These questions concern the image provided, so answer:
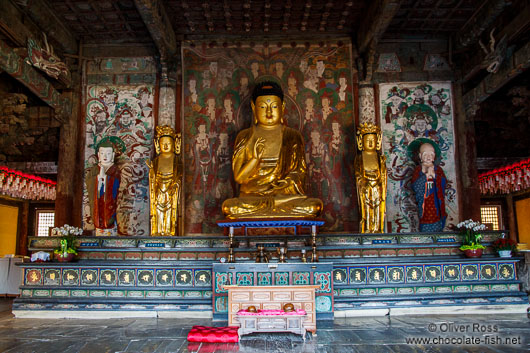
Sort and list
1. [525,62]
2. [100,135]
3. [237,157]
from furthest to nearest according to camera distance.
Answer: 1. [100,135]
2. [237,157]
3. [525,62]

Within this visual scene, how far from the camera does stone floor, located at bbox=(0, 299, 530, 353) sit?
12.1 ft

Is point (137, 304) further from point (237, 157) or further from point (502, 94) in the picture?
point (502, 94)

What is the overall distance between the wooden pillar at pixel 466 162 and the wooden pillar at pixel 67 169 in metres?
6.99

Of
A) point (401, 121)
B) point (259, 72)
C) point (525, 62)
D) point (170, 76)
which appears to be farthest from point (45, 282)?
point (525, 62)

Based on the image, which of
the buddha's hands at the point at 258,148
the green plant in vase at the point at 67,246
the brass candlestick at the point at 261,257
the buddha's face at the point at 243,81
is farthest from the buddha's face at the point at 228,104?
the brass candlestick at the point at 261,257

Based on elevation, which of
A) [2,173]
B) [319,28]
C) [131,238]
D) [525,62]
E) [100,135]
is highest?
[319,28]

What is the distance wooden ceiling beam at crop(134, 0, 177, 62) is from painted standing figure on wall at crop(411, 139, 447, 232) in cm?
478

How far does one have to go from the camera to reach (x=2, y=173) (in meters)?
8.90

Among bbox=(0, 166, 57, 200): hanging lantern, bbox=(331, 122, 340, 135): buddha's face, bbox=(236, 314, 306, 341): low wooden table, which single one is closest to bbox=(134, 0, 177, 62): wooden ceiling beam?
bbox=(331, 122, 340, 135): buddha's face

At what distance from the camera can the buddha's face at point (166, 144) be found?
278 inches

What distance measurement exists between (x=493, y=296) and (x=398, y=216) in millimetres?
2356

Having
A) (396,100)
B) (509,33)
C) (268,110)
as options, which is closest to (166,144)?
(268,110)

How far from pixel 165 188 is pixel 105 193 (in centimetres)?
97

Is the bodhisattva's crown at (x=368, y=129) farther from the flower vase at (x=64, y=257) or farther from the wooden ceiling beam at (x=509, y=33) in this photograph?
the flower vase at (x=64, y=257)
